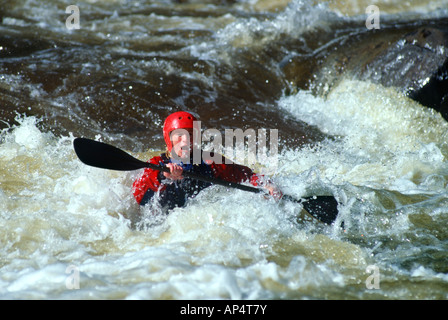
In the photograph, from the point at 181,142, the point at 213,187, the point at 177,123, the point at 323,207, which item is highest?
the point at 177,123

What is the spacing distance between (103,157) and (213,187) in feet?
2.68

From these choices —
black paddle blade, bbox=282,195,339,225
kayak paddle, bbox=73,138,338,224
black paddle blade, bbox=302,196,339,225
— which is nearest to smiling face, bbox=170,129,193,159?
kayak paddle, bbox=73,138,338,224

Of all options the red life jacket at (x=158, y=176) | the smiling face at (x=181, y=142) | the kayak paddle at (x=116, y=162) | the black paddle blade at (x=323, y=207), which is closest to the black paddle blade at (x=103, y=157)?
the kayak paddle at (x=116, y=162)

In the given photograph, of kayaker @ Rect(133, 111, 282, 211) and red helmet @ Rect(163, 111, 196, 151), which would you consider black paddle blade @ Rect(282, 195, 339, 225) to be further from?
red helmet @ Rect(163, 111, 196, 151)

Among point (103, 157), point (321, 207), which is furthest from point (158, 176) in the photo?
point (321, 207)

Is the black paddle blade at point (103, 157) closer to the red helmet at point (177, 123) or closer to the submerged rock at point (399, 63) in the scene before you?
the red helmet at point (177, 123)

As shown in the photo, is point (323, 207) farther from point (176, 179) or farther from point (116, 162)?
point (116, 162)

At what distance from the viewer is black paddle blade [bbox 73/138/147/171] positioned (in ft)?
10.6

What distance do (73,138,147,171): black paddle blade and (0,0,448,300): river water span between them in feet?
1.12

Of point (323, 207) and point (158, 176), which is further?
point (323, 207)

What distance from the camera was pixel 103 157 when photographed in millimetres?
3254

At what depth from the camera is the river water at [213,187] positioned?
2.51 m

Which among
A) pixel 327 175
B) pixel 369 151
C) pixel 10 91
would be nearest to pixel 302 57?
pixel 369 151
